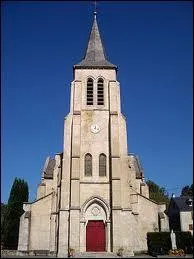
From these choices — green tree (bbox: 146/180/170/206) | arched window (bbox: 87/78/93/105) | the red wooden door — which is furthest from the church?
green tree (bbox: 146/180/170/206)

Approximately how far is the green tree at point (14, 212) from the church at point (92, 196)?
11.2 ft

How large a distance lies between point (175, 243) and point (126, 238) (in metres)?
3.88

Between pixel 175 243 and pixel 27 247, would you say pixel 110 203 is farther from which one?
pixel 27 247

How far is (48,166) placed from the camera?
36438mm

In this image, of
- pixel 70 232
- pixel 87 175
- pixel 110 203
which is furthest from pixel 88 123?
pixel 70 232

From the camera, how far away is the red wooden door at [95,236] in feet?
86.1

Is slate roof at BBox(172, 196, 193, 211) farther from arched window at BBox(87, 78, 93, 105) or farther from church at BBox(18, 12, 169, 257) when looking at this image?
arched window at BBox(87, 78, 93, 105)

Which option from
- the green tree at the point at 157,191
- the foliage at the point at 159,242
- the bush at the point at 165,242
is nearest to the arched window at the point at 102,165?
the bush at the point at 165,242

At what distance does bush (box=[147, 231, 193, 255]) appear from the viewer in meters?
25.6

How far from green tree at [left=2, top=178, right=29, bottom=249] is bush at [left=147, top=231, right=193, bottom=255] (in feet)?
45.2

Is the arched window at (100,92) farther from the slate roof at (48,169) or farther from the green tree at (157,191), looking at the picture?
the green tree at (157,191)

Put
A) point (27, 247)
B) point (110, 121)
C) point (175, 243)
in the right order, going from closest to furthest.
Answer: point (175, 243) < point (27, 247) < point (110, 121)

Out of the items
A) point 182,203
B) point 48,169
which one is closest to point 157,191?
point 182,203

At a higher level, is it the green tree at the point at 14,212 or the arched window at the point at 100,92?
the arched window at the point at 100,92
